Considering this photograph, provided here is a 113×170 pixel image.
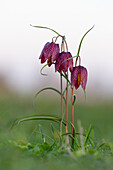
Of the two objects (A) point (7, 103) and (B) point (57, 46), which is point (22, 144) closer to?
(B) point (57, 46)

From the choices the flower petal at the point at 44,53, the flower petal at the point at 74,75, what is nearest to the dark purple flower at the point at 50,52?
the flower petal at the point at 44,53

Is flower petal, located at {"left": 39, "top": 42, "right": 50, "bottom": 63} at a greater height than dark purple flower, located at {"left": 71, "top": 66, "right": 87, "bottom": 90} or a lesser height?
greater

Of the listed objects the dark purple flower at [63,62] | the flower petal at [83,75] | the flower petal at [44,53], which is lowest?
the flower petal at [83,75]

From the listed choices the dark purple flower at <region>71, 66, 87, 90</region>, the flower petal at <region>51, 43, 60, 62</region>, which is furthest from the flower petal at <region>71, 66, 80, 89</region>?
the flower petal at <region>51, 43, 60, 62</region>

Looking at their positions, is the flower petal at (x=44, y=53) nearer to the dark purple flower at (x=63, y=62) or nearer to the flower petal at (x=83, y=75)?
the dark purple flower at (x=63, y=62)

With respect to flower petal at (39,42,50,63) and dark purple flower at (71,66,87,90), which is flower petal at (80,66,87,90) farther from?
flower petal at (39,42,50,63)

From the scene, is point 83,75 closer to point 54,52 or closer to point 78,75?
point 78,75

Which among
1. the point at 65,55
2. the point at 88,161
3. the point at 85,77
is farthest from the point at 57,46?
the point at 88,161

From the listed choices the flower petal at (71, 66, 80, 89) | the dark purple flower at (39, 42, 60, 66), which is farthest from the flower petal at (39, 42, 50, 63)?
the flower petal at (71, 66, 80, 89)

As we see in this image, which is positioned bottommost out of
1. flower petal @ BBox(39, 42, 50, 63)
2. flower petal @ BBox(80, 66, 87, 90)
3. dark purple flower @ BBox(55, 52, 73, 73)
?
flower petal @ BBox(80, 66, 87, 90)
